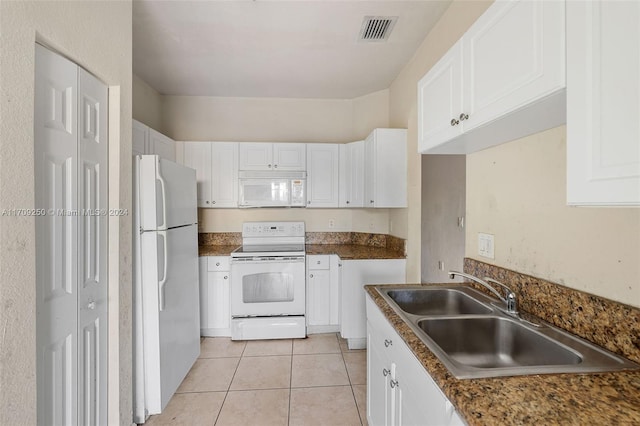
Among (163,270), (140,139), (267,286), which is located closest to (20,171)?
(163,270)

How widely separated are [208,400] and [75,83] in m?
2.10

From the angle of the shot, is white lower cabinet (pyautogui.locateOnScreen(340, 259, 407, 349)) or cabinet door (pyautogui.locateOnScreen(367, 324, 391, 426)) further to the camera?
white lower cabinet (pyautogui.locateOnScreen(340, 259, 407, 349))

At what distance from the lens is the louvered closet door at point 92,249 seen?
Result: 4.47 ft

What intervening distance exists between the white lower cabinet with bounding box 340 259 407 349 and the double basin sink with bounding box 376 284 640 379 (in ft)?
3.72

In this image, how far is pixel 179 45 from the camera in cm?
234

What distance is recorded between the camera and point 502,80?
36.2 inches

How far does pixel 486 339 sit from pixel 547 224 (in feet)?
1.76

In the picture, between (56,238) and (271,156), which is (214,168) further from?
(56,238)

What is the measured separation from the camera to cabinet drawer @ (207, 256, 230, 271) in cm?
288

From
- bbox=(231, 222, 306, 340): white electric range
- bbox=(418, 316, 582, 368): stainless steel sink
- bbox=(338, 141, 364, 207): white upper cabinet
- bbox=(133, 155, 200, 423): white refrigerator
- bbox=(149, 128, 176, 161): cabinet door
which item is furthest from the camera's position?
bbox=(338, 141, 364, 207): white upper cabinet

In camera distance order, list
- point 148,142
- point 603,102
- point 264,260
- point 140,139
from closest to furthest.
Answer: point 603,102 → point 140,139 → point 148,142 → point 264,260

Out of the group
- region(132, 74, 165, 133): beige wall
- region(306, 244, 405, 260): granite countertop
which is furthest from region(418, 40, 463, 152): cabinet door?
region(132, 74, 165, 133): beige wall

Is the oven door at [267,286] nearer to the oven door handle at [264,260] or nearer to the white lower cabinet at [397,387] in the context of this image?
the oven door handle at [264,260]

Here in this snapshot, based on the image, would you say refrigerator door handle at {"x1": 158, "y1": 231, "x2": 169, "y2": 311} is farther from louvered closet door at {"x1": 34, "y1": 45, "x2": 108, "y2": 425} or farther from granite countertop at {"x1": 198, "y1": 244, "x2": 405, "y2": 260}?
granite countertop at {"x1": 198, "y1": 244, "x2": 405, "y2": 260}
